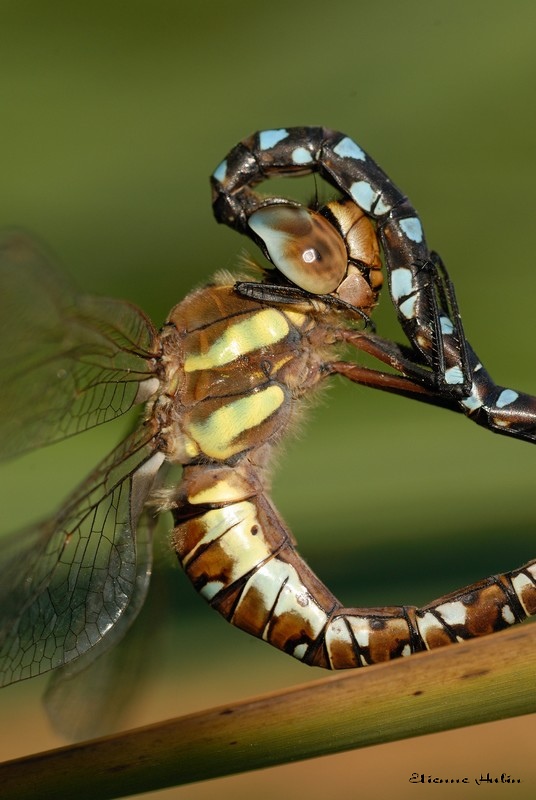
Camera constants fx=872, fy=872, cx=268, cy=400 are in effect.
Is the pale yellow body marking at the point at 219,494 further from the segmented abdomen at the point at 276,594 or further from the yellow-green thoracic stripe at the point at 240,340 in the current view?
the yellow-green thoracic stripe at the point at 240,340

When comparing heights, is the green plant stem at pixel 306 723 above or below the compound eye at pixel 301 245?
below

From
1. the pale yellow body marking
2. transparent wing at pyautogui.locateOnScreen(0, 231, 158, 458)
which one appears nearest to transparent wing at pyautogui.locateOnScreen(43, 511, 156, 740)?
the pale yellow body marking

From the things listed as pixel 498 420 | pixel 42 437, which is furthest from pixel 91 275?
pixel 498 420

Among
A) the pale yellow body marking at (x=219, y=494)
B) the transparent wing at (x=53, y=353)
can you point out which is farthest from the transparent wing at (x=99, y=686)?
the transparent wing at (x=53, y=353)

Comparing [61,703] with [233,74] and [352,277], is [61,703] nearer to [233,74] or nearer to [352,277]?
[352,277]

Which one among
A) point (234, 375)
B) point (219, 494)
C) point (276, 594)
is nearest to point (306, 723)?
point (276, 594)
